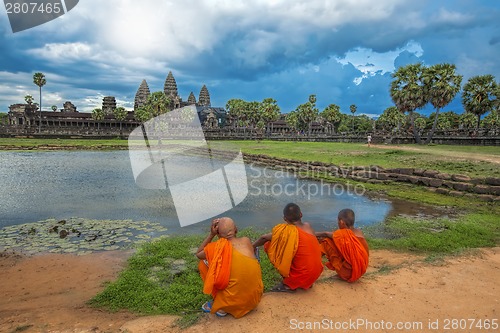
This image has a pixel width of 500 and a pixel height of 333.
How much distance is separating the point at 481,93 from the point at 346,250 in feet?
165

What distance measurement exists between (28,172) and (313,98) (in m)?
70.8

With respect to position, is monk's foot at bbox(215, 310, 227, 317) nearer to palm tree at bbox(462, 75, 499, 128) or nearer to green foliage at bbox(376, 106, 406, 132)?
palm tree at bbox(462, 75, 499, 128)

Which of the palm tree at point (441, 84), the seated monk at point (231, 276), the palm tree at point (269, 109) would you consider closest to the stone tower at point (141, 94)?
the palm tree at point (269, 109)

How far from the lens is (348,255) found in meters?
4.93

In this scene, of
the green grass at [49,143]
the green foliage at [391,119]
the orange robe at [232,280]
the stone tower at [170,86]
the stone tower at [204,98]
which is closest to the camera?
the orange robe at [232,280]

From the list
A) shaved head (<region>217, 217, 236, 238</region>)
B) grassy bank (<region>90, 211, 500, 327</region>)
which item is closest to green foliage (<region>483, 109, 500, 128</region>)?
grassy bank (<region>90, 211, 500, 327</region>)

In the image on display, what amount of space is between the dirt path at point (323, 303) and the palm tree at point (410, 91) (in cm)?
4240

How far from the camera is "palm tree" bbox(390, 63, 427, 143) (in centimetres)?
4362

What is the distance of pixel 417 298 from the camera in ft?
15.3

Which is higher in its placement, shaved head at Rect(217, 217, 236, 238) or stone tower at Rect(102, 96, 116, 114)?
stone tower at Rect(102, 96, 116, 114)

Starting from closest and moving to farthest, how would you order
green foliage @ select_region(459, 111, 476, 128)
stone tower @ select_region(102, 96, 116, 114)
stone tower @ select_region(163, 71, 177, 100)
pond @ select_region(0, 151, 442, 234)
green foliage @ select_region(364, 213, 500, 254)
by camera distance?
green foliage @ select_region(364, 213, 500, 254) → pond @ select_region(0, 151, 442, 234) → green foliage @ select_region(459, 111, 476, 128) → stone tower @ select_region(102, 96, 116, 114) → stone tower @ select_region(163, 71, 177, 100)

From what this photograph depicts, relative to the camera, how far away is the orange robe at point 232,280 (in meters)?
3.94

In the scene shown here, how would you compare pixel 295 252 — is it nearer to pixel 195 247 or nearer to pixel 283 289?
pixel 283 289

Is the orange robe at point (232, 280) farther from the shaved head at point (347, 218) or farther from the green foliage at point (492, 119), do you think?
the green foliage at point (492, 119)
